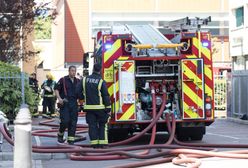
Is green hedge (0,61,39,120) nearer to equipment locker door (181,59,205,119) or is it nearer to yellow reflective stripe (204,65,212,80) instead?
equipment locker door (181,59,205,119)

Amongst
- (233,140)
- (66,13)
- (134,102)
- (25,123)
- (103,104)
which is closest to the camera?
(25,123)

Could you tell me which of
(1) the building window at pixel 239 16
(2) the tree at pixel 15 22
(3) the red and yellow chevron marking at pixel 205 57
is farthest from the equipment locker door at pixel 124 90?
(1) the building window at pixel 239 16

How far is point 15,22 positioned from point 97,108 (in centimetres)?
1026

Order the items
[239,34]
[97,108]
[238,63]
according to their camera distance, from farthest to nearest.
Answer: [238,63] → [239,34] → [97,108]

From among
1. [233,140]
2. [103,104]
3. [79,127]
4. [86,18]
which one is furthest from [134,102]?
[86,18]

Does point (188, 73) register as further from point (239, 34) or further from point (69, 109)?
point (239, 34)

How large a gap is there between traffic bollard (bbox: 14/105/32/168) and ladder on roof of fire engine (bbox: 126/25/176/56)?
6941 millimetres

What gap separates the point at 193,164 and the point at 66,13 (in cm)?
3884

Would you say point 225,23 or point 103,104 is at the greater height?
point 225,23

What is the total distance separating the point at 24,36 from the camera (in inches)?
875

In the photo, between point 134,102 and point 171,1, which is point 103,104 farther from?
point 171,1

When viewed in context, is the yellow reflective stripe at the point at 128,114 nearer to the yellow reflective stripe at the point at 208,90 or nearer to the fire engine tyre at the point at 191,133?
the fire engine tyre at the point at 191,133

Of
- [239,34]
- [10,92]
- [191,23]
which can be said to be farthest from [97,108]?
[239,34]

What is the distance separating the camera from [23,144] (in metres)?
6.12
